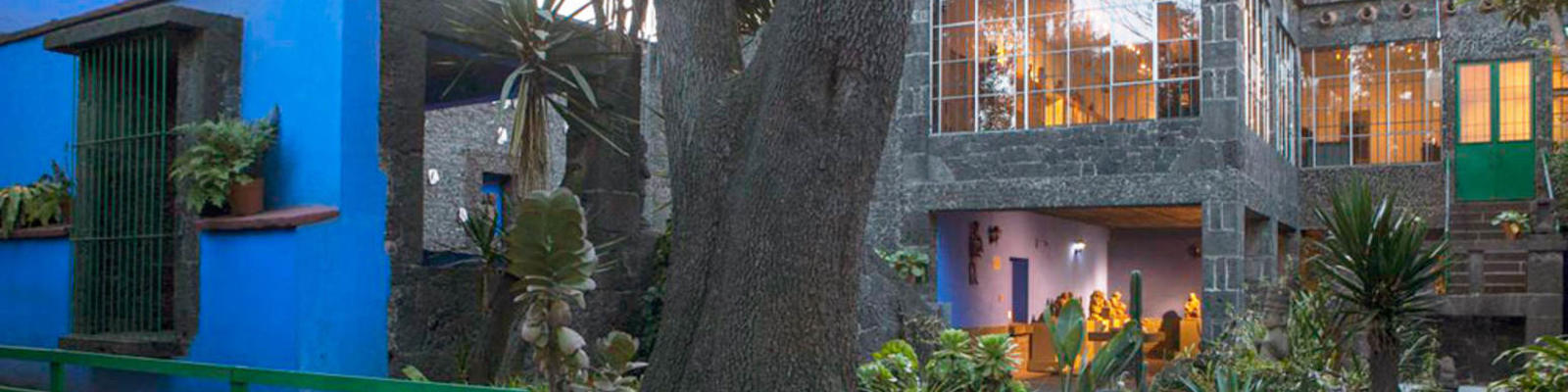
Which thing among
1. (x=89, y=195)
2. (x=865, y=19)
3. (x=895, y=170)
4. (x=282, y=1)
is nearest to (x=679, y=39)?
(x=865, y=19)

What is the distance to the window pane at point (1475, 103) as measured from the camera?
20.4 m

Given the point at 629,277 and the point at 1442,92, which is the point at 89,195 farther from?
the point at 1442,92

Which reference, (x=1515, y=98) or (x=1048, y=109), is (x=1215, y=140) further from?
(x=1515, y=98)

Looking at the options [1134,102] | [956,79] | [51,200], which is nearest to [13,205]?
[51,200]

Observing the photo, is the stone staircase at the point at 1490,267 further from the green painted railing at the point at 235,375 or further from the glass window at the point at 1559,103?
the green painted railing at the point at 235,375

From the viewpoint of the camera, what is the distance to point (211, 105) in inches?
347

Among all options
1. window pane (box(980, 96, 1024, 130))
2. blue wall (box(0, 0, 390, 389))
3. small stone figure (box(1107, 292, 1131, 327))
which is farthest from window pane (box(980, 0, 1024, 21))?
blue wall (box(0, 0, 390, 389))

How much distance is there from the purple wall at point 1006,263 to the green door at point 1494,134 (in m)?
6.03

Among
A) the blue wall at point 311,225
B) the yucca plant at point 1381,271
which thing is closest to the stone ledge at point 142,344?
the blue wall at point 311,225

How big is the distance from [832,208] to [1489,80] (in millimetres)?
17379

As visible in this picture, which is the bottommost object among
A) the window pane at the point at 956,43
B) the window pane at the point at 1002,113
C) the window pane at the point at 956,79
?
the window pane at the point at 1002,113

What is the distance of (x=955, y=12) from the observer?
17797mm

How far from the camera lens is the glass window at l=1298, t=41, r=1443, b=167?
2097 centimetres

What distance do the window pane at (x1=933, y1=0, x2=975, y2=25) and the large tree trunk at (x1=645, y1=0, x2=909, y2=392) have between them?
37.3ft
